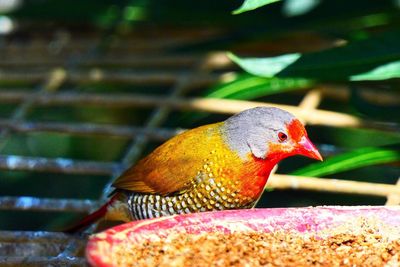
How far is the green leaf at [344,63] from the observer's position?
13.3ft

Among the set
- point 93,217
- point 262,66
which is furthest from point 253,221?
point 262,66

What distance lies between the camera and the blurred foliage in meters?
4.11

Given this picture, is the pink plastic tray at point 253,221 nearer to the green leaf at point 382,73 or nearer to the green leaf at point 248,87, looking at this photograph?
the green leaf at point 382,73

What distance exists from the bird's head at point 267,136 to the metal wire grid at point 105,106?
0.30 meters

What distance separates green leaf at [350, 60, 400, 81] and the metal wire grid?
261 millimetres

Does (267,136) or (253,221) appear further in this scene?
(267,136)

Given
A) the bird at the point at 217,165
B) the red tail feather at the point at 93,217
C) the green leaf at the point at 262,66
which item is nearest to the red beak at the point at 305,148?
the bird at the point at 217,165

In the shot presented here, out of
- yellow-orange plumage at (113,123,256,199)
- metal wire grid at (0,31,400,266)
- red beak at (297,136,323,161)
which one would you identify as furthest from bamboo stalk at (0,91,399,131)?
yellow-orange plumage at (113,123,256,199)

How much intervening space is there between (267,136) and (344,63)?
78cm

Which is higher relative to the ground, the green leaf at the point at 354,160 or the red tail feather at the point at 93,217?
the green leaf at the point at 354,160

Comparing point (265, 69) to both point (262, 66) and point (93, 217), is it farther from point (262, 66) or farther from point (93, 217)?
point (93, 217)

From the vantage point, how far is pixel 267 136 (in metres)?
3.51

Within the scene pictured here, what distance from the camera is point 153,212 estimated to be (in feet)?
11.7

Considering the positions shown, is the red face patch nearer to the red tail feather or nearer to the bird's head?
the bird's head
